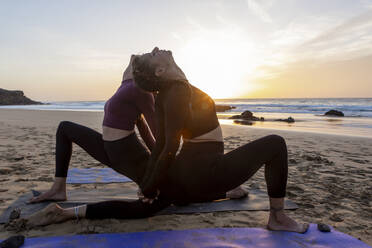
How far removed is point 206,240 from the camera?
2.18m

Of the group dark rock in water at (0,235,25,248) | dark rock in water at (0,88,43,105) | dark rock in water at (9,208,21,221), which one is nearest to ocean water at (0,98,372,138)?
dark rock in water at (9,208,21,221)

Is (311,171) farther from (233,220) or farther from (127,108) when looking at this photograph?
(127,108)

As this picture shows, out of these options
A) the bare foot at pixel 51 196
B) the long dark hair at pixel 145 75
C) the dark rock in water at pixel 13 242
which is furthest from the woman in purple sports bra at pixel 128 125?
the dark rock in water at pixel 13 242

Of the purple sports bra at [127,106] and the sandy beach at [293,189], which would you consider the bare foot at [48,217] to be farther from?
the purple sports bra at [127,106]

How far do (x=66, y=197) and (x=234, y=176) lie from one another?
203 centimetres

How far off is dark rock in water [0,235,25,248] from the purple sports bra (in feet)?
3.70

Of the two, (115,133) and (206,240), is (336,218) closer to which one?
(206,240)

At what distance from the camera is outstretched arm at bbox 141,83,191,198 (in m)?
1.87

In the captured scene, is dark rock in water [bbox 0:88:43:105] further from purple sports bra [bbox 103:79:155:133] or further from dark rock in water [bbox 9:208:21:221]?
purple sports bra [bbox 103:79:155:133]

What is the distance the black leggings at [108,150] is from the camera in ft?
8.00

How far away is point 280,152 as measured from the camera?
7.19 feet

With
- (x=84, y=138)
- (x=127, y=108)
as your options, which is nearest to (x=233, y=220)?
(x=127, y=108)

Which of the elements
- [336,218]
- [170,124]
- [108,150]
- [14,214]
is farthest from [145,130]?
[336,218]

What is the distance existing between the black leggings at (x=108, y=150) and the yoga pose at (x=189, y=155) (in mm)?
317
